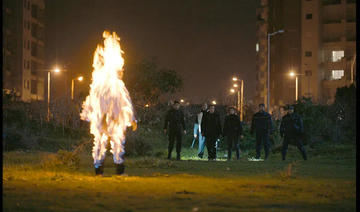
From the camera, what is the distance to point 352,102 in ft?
120

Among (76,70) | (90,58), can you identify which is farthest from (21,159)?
(76,70)

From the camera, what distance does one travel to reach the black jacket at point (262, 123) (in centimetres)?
2247

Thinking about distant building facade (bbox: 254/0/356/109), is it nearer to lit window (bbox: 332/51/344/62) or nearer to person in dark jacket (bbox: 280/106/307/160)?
lit window (bbox: 332/51/344/62)

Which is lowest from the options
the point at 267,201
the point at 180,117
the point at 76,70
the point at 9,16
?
the point at 267,201

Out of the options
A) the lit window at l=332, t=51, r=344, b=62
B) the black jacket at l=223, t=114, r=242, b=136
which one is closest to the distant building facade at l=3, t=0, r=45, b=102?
the lit window at l=332, t=51, r=344, b=62

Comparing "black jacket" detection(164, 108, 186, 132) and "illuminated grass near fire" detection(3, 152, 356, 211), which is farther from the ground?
"black jacket" detection(164, 108, 186, 132)

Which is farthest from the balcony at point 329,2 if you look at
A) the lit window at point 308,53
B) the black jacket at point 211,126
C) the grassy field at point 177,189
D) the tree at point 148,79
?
the grassy field at point 177,189

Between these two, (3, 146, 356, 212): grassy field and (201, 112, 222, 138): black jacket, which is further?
(201, 112, 222, 138): black jacket

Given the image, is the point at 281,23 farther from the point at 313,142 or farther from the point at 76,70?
the point at 313,142

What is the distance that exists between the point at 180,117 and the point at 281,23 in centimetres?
8015

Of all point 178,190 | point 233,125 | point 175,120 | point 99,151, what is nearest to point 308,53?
point 233,125

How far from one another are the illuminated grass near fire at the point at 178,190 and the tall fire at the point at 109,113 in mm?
519

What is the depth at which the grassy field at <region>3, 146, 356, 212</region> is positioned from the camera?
9.59 m

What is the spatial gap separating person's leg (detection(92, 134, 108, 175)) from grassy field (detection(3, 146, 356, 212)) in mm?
228
